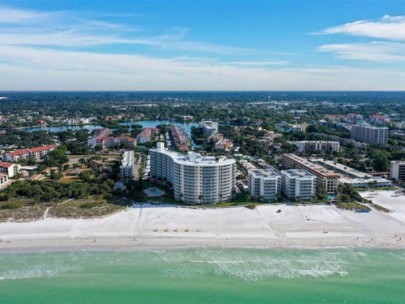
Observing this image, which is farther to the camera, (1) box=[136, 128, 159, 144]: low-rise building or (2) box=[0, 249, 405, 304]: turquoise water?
(1) box=[136, 128, 159, 144]: low-rise building

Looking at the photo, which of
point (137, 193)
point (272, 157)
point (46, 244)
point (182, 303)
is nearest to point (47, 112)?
point (272, 157)

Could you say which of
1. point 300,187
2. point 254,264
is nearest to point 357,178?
point 300,187

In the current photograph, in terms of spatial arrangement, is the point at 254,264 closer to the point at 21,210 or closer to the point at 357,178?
the point at 21,210

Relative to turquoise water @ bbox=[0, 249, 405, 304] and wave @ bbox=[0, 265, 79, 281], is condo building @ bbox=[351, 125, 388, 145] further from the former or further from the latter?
wave @ bbox=[0, 265, 79, 281]

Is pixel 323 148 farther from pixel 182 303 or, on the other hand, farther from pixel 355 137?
pixel 182 303

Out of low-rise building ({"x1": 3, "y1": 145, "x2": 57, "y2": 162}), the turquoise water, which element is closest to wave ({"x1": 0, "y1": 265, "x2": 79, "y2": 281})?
the turquoise water

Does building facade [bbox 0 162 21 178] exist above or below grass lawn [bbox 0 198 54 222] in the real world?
above

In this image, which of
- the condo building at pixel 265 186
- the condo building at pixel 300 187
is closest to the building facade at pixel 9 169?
the condo building at pixel 265 186
